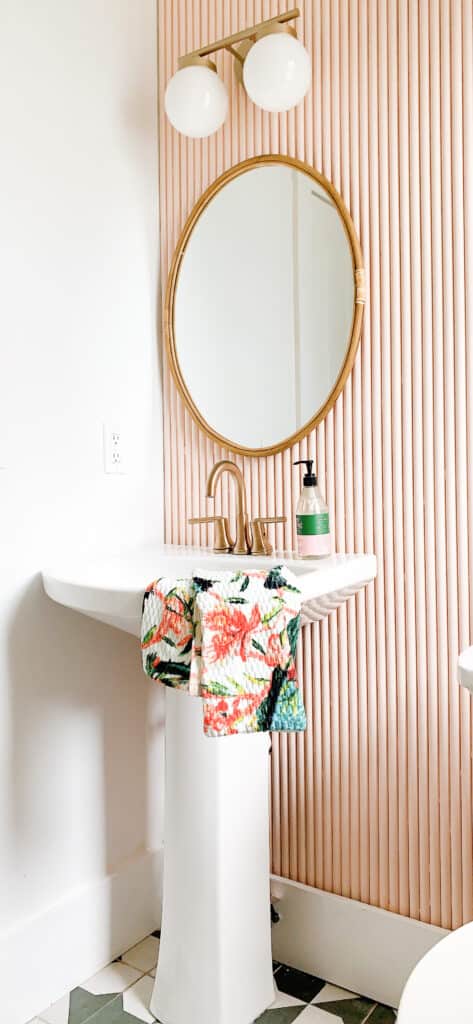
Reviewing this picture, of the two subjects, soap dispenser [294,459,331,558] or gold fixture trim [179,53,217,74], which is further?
gold fixture trim [179,53,217,74]

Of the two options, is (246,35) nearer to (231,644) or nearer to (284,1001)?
(231,644)

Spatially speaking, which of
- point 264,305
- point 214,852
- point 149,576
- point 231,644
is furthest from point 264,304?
point 214,852

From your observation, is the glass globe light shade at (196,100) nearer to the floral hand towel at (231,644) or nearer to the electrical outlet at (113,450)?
the electrical outlet at (113,450)

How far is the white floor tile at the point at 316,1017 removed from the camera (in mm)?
1438

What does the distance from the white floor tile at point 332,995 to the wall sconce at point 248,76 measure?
1764 millimetres

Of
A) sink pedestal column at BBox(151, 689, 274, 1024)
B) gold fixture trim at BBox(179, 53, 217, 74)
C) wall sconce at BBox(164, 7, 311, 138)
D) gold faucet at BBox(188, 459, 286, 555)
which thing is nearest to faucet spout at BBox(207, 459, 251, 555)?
gold faucet at BBox(188, 459, 286, 555)

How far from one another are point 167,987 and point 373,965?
404mm

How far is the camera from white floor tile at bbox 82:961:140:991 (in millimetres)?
1554

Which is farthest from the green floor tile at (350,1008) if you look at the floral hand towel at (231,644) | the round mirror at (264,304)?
the round mirror at (264,304)

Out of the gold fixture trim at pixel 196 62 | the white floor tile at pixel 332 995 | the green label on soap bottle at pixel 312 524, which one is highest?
the gold fixture trim at pixel 196 62

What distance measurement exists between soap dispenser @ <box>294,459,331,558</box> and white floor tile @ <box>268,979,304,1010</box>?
34.2 inches

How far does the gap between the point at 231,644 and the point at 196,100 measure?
1.13 metres

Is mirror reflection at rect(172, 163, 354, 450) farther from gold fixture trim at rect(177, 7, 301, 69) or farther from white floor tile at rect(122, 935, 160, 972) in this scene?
white floor tile at rect(122, 935, 160, 972)

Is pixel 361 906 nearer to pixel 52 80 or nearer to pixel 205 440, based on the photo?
pixel 205 440
